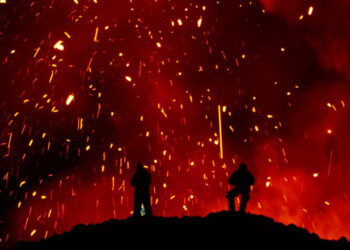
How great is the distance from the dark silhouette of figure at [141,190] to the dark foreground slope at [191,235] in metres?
0.76

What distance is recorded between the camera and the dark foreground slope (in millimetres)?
7375

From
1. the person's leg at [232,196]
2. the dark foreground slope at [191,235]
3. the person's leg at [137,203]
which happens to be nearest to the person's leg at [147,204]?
the person's leg at [137,203]

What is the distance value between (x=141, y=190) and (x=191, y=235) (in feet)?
7.44

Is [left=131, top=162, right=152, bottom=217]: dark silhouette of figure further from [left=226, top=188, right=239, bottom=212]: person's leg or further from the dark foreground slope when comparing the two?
[left=226, top=188, right=239, bottom=212]: person's leg

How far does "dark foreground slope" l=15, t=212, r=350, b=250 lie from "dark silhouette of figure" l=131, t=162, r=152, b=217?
76 centimetres

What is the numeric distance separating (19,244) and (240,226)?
478cm

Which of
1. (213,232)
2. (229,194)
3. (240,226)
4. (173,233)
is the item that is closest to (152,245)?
(173,233)

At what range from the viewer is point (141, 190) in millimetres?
9609

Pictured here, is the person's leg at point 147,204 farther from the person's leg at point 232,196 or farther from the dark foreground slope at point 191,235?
the person's leg at point 232,196

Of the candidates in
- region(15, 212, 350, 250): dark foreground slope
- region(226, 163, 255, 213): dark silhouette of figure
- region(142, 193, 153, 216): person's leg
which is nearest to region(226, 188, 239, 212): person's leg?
region(226, 163, 255, 213): dark silhouette of figure

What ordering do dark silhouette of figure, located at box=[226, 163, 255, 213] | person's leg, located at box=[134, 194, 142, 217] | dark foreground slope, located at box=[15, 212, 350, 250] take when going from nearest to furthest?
dark foreground slope, located at box=[15, 212, 350, 250] → dark silhouette of figure, located at box=[226, 163, 255, 213] → person's leg, located at box=[134, 194, 142, 217]

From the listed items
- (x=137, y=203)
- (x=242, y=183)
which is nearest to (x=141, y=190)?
(x=137, y=203)

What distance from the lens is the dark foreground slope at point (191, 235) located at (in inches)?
290

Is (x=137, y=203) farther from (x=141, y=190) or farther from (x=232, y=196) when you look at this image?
(x=232, y=196)
